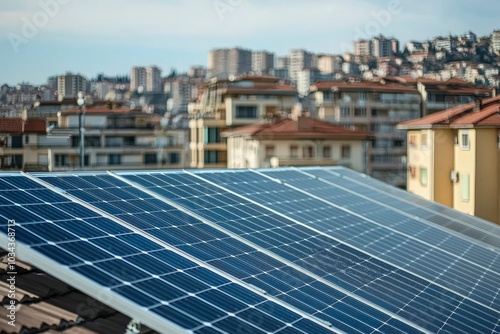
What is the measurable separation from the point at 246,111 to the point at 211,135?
480cm

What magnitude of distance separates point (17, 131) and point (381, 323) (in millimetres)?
55274

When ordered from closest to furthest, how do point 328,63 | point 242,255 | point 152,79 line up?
point 242,255 < point 328,63 < point 152,79

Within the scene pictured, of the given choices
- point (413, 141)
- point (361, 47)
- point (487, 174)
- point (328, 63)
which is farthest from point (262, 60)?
point (487, 174)

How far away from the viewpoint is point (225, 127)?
267 ft

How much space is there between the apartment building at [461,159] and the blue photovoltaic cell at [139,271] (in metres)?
31.8

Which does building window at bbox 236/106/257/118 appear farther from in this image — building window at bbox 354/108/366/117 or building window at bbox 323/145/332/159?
building window at bbox 323/145/332/159

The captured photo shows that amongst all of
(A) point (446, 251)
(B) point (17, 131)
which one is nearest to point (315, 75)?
(B) point (17, 131)

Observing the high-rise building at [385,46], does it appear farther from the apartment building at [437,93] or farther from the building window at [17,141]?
the building window at [17,141]

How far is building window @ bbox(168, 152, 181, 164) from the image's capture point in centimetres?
8281

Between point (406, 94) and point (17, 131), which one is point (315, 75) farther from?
point (17, 131)

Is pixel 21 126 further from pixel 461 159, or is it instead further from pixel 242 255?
pixel 242 255

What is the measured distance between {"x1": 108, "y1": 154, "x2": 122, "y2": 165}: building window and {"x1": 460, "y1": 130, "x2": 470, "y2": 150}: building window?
149 feet

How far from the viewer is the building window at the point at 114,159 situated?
257 feet

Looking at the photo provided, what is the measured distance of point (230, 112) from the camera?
263ft
